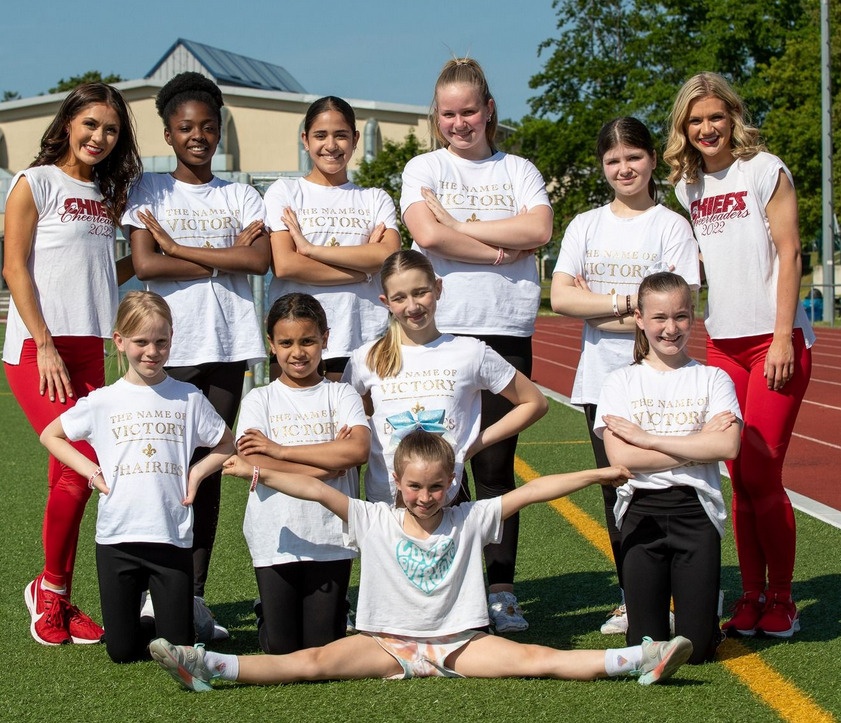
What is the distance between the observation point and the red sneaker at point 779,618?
4465 millimetres

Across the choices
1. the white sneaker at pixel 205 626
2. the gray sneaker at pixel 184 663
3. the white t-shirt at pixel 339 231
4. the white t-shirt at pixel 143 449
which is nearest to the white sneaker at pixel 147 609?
the white sneaker at pixel 205 626

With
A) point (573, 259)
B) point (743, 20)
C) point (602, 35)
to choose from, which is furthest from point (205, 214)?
point (602, 35)

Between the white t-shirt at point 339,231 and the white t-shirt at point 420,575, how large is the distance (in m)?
0.91

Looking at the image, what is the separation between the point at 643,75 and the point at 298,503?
4523 centimetres

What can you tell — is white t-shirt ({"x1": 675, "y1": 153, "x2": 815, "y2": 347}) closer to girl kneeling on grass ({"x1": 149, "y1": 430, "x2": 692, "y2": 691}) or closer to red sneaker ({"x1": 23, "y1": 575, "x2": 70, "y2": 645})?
girl kneeling on grass ({"x1": 149, "y1": 430, "x2": 692, "y2": 691})

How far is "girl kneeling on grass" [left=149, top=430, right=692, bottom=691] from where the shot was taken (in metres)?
3.92

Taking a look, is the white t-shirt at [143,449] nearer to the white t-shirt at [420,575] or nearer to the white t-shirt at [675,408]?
the white t-shirt at [420,575]

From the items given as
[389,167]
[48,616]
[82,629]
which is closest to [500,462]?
[82,629]

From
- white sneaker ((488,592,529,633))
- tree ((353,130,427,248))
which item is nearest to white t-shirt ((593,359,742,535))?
white sneaker ((488,592,529,633))

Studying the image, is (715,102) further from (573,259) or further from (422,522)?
(422,522)

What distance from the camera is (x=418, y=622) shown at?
401cm

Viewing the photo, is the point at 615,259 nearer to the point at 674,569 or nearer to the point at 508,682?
the point at 674,569

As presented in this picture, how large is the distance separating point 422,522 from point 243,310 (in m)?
1.27

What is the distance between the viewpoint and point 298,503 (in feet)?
14.1
